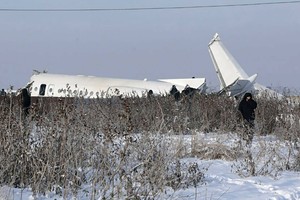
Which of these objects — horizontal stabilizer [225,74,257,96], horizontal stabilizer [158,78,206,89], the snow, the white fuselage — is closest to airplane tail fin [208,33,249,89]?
horizontal stabilizer [158,78,206,89]

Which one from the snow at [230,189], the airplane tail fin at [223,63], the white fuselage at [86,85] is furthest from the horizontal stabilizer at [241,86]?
the snow at [230,189]

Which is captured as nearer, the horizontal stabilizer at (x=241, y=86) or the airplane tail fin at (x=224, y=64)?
the horizontal stabilizer at (x=241, y=86)

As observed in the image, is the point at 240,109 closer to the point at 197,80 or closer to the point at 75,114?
the point at 75,114

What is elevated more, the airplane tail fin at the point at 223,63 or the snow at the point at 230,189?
the airplane tail fin at the point at 223,63

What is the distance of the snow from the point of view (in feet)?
23.1

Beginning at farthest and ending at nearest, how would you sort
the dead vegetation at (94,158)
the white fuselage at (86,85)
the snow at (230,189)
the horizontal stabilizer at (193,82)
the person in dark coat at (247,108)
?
the horizontal stabilizer at (193,82), the white fuselage at (86,85), the person in dark coat at (247,108), the snow at (230,189), the dead vegetation at (94,158)

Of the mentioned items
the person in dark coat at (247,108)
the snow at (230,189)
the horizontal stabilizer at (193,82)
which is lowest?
the snow at (230,189)

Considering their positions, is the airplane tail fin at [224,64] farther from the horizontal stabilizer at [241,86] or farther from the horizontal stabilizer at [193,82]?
the horizontal stabilizer at [241,86]

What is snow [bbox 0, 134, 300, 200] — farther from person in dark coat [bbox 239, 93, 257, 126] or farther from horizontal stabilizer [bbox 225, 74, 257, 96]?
horizontal stabilizer [bbox 225, 74, 257, 96]

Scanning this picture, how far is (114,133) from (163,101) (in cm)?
1214

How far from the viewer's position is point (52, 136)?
26.0 feet

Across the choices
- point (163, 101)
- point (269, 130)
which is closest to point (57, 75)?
point (163, 101)

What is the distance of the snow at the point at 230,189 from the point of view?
704cm

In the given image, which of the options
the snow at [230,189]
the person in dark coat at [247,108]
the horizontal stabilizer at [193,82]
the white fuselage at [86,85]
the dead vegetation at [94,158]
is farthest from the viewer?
the horizontal stabilizer at [193,82]
